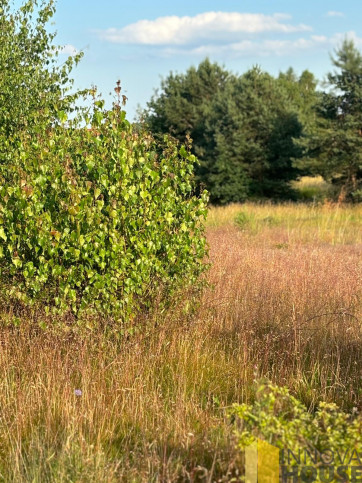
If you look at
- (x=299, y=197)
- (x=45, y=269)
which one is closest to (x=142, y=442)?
(x=45, y=269)

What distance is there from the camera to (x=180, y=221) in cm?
511

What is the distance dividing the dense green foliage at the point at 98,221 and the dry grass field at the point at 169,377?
328mm

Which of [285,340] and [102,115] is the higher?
[102,115]

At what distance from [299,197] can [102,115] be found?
2231 cm

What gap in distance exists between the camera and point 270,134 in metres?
26.3

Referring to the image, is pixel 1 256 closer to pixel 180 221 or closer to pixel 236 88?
pixel 180 221

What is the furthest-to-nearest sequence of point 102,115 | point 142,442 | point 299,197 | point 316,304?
point 299,197 → point 316,304 → point 102,115 → point 142,442

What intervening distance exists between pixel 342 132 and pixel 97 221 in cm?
1869

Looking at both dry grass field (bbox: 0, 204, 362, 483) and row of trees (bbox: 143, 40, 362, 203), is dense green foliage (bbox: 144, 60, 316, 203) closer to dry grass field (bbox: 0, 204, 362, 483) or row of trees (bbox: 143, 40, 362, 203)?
row of trees (bbox: 143, 40, 362, 203)

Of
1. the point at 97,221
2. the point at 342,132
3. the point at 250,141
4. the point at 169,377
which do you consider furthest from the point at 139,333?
the point at 250,141

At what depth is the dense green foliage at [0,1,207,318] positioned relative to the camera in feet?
14.2
